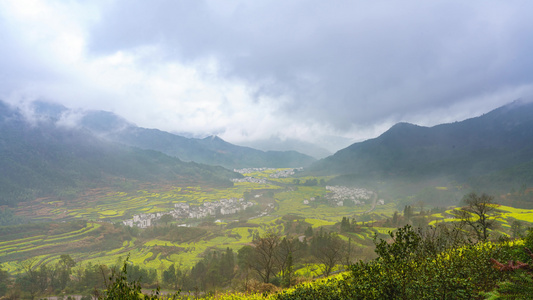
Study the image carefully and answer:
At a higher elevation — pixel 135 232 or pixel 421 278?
pixel 421 278

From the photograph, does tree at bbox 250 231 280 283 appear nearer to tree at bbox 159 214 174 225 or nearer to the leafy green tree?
the leafy green tree

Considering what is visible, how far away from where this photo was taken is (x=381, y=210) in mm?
109750

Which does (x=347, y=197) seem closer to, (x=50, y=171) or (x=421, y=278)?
(x=421, y=278)

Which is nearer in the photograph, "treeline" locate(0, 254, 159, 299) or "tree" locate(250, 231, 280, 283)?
"tree" locate(250, 231, 280, 283)

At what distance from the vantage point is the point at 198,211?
357 ft

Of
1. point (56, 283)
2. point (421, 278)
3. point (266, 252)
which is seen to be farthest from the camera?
point (56, 283)

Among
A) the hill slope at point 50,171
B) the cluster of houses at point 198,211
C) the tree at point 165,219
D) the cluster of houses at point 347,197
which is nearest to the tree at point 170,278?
the tree at point 165,219

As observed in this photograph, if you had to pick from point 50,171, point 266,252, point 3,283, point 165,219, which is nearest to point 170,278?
point 266,252

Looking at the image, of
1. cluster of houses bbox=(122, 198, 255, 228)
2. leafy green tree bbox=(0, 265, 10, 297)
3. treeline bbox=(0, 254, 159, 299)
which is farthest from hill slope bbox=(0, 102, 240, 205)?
treeline bbox=(0, 254, 159, 299)

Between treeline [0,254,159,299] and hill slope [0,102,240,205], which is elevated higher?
hill slope [0,102,240,205]

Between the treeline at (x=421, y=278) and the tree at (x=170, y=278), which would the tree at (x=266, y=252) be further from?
the treeline at (x=421, y=278)

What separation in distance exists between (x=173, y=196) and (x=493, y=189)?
163 meters

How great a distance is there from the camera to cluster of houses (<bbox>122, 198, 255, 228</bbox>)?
3661 inches

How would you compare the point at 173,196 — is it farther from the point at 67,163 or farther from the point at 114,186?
the point at 67,163
